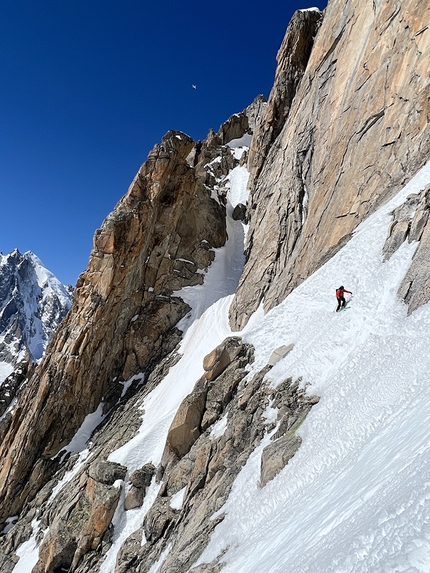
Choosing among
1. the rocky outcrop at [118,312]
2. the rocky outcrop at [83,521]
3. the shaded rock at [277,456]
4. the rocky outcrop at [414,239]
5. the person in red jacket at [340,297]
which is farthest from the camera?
the rocky outcrop at [118,312]

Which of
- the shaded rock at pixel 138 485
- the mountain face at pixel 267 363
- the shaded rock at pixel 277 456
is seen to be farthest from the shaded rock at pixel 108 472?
the shaded rock at pixel 277 456

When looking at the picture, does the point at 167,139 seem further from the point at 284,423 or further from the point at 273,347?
the point at 284,423

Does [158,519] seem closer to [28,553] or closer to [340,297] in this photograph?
[340,297]

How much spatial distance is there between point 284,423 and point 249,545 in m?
4.35

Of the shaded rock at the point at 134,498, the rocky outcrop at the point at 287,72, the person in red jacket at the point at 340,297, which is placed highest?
the rocky outcrop at the point at 287,72

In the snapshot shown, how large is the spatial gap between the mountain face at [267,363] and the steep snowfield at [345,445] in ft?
0.18

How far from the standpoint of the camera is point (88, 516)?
1931 centimetres

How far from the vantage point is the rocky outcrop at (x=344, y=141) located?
20.1 metres

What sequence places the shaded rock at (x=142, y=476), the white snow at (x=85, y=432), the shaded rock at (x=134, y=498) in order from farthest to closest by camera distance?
the white snow at (x=85, y=432) → the shaded rock at (x=142, y=476) → the shaded rock at (x=134, y=498)

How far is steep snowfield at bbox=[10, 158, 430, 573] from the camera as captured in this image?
4180 mm

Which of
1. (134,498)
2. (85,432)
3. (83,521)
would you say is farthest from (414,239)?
(85,432)

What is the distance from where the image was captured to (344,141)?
25.0m

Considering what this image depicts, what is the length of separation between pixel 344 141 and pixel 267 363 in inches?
703

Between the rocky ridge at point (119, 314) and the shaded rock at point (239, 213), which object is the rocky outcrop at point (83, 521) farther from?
the shaded rock at point (239, 213)
